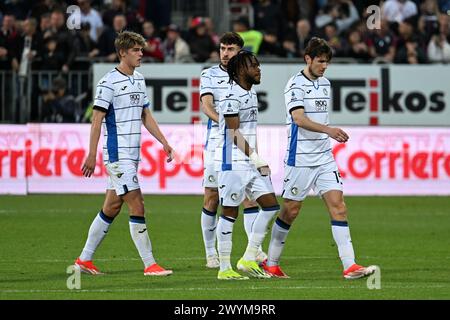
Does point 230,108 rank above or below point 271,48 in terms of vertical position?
below

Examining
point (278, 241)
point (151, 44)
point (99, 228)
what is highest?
point (151, 44)

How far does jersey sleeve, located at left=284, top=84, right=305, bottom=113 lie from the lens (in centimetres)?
1307

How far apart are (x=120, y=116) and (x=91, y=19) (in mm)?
15426

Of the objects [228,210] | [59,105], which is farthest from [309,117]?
[59,105]

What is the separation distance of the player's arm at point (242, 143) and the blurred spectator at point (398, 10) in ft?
57.4

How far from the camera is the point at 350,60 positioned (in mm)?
27375

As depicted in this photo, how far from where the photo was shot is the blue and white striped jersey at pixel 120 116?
1316 cm

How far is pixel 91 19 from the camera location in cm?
2828

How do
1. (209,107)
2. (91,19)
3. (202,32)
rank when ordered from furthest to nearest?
1. (91,19)
2. (202,32)
3. (209,107)

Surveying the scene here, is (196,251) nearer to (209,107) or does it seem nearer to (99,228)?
(209,107)

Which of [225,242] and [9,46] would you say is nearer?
[225,242]

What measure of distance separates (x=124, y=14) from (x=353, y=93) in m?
5.54

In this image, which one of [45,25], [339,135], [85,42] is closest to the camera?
[339,135]
